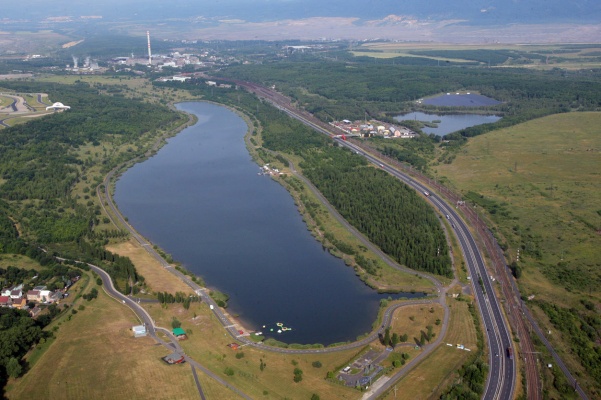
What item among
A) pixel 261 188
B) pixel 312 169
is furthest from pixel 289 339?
pixel 312 169

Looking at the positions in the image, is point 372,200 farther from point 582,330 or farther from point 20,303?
point 20,303

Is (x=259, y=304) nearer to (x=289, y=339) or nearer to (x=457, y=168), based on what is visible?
(x=289, y=339)

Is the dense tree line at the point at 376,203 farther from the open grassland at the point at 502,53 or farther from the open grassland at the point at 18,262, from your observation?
the open grassland at the point at 502,53

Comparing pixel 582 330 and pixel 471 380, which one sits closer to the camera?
pixel 471 380

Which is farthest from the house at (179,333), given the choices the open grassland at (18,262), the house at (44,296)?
the open grassland at (18,262)

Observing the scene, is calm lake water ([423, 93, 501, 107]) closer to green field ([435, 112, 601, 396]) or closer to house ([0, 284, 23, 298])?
green field ([435, 112, 601, 396])

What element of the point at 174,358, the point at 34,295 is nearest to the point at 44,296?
the point at 34,295
